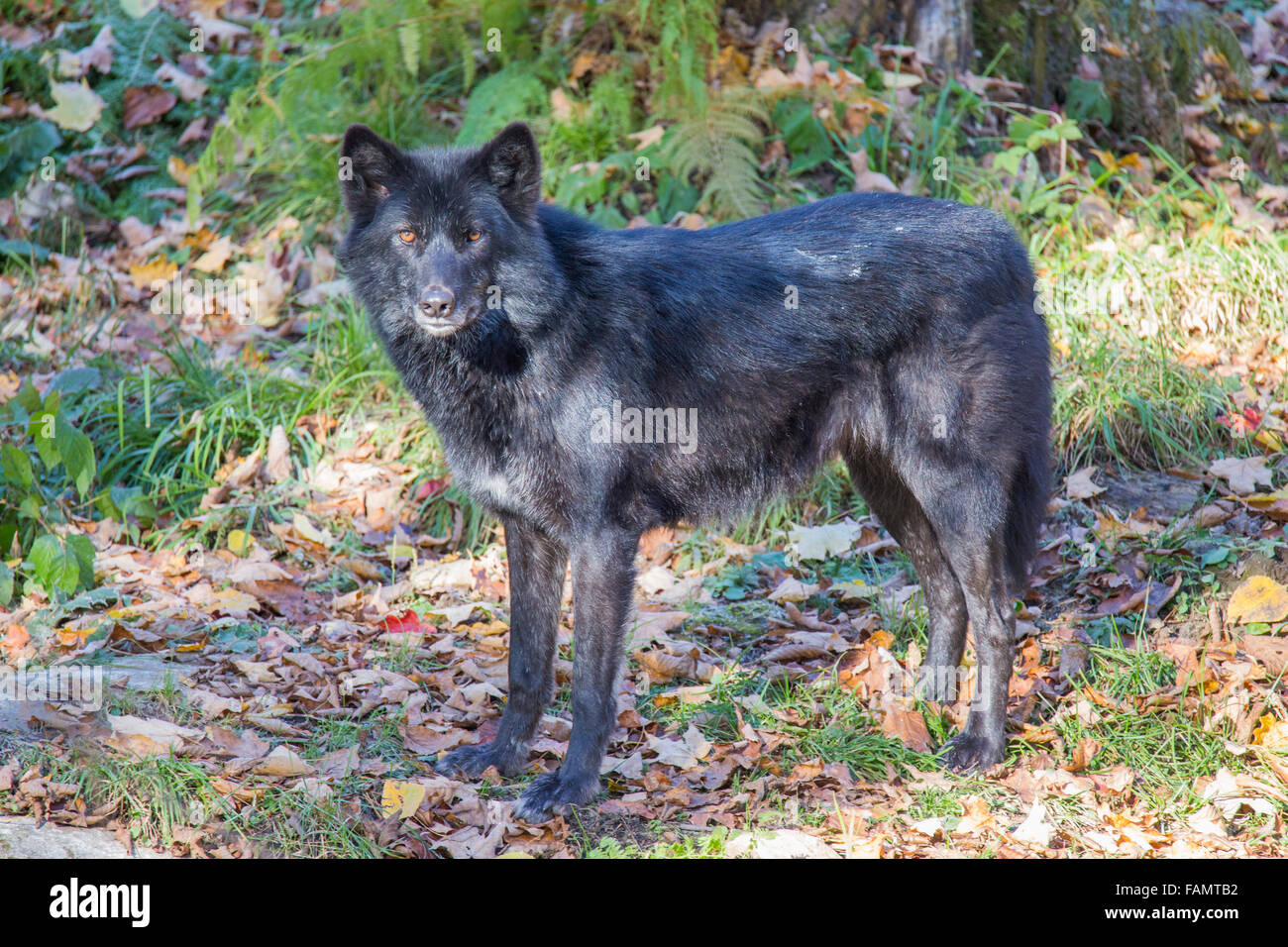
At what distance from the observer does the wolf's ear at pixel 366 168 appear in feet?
12.2

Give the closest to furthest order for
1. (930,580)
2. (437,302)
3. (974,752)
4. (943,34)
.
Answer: (437,302), (974,752), (930,580), (943,34)

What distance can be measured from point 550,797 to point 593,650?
1.68 feet

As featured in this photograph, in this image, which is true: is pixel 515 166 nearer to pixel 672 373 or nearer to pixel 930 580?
pixel 672 373

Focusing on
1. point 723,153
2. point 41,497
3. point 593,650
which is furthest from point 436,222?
point 723,153

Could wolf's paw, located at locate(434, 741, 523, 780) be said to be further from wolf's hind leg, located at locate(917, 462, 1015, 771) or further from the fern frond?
the fern frond

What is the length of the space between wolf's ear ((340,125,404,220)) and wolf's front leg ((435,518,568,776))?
122cm

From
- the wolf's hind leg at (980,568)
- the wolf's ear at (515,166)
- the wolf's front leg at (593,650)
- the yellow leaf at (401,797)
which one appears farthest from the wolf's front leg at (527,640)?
the wolf's hind leg at (980,568)

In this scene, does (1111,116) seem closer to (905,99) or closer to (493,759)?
(905,99)

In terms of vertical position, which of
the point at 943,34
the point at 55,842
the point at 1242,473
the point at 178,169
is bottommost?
the point at 55,842

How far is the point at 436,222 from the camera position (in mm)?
3723

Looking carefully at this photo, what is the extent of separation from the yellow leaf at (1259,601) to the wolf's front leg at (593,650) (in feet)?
7.98

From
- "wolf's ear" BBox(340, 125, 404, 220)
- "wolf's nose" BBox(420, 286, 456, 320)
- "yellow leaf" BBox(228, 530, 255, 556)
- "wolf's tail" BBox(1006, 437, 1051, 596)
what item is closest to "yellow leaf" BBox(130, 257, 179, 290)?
"yellow leaf" BBox(228, 530, 255, 556)
